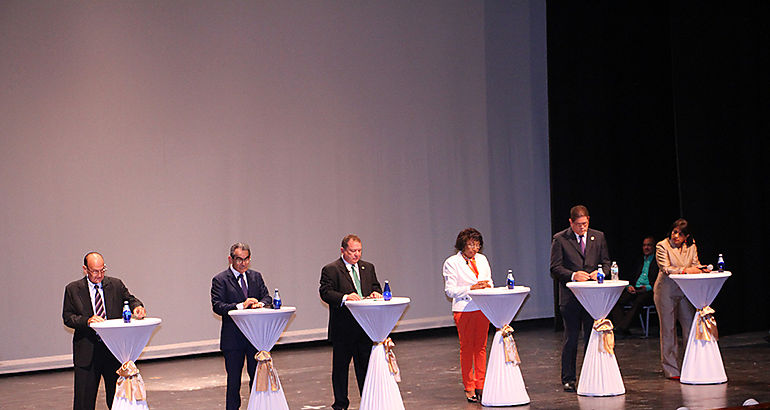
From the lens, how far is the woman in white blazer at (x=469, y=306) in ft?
22.8

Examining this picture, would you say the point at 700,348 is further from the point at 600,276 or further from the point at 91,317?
the point at 91,317

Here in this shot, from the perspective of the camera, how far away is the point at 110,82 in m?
10.0

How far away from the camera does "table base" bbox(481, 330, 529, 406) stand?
266 inches

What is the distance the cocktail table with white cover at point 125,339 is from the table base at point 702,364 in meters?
4.45

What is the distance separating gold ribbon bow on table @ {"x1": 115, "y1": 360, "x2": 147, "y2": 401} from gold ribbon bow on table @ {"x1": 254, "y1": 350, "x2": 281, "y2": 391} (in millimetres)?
804

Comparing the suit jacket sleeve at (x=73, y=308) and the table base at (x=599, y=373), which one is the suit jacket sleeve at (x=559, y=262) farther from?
the suit jacket sleeve at (x=73, y=308)

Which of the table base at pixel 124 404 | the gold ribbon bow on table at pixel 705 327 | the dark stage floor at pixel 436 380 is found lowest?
the dark stage floor at pixel 436 380

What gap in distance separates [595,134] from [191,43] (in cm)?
560

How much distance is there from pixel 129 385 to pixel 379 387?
1704 millimetres

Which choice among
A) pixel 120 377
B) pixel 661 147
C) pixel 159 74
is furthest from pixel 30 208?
pixel 661 147

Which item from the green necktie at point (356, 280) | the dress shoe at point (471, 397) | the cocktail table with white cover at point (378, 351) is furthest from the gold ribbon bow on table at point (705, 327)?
the green necktie at point (356, 280)

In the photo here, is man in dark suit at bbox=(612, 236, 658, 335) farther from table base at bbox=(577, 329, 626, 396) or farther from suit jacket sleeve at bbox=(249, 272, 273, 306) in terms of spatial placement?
suit jacket sleeve at bbox=(249, 272, 273, 306)

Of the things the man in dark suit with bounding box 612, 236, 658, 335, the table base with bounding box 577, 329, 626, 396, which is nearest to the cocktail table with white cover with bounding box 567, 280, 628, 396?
the table base with bounding box 577, 329, 626, 396

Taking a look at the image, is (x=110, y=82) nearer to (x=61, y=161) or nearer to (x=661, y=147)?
Result: (x=61, y=161)
